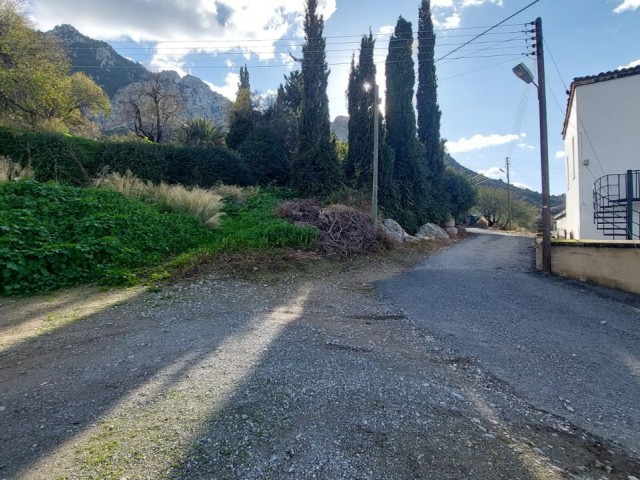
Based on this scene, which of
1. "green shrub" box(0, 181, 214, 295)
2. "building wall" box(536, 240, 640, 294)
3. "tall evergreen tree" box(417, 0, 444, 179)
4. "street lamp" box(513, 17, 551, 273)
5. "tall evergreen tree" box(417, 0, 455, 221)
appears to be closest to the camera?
"green shrub" box(0, 181, 214, 295)

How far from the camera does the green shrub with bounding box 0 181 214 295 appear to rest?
5.19 meters

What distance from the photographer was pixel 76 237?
243 inches

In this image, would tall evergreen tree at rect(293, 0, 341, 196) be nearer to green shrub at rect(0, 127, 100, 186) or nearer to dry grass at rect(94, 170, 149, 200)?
dry grass at rect(94, 170, 149, 200)

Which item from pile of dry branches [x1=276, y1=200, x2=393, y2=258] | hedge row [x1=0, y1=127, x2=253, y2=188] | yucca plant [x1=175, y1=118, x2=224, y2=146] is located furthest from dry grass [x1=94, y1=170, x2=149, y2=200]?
yucca plant [x1=175, y1=118, x2=224, y2=146]

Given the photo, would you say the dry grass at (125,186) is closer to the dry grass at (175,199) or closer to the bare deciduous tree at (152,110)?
the dry grass at (175,199)

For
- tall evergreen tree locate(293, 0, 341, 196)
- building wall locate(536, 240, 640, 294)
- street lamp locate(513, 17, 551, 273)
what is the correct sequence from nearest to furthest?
building wall locate(536, 240, 640, 294) → street lamp locate(513, 17, 551, 273) → tall evergreen tree locate(293, 0, 341, 196)

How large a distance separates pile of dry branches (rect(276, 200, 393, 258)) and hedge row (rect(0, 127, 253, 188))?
5.20m

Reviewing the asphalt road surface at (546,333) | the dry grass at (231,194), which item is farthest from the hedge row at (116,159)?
the asphalt road surface at (546,333)

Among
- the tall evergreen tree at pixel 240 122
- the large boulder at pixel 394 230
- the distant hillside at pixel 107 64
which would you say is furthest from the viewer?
the distant hillside at pixel 107 64

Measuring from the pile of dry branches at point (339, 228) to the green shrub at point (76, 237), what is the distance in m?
2.94

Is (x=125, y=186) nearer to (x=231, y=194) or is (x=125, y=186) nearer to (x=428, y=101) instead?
(x=231, y=194)

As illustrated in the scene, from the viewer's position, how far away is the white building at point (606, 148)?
32.4 ft

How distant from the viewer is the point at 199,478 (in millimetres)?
1752

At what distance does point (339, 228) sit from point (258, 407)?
7.56 meters
